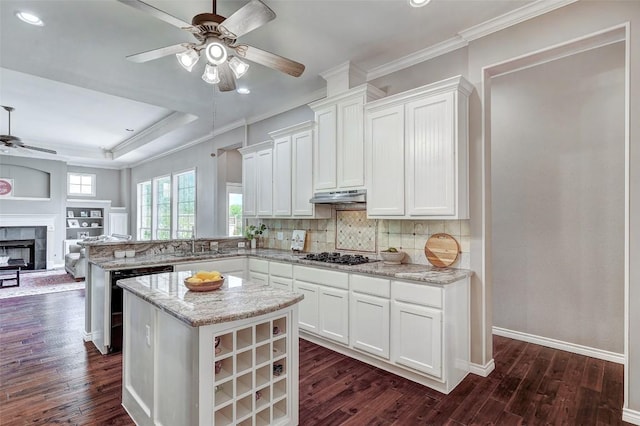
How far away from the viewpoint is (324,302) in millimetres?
3436

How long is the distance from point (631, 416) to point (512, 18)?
306 cm

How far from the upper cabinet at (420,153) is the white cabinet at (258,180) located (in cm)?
178

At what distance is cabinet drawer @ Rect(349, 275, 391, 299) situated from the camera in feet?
9.53

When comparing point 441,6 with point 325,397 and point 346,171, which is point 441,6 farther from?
point 325,397

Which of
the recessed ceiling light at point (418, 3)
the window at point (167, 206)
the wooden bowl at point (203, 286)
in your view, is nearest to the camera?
the wooden bowl at point (203, 286)

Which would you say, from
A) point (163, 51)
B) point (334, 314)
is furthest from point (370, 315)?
point (163, 51)

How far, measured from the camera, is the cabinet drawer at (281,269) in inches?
151

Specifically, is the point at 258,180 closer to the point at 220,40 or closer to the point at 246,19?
the point at 220,40

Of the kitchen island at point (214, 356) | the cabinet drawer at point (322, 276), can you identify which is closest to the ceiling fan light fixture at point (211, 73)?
the kitchen island at point (214, 356)

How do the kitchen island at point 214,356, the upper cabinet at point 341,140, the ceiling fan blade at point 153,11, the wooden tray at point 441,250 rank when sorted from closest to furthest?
the kitchen island at point 214,356 < the ceiling fan blade at point 153,11 < the wooden tray at point 441,250 < the upper cabinet at point 341,140

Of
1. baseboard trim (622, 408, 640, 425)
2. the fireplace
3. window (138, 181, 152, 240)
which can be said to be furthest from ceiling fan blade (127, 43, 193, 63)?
the fireplace

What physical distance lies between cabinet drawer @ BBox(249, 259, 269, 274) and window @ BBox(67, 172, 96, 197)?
851 cm

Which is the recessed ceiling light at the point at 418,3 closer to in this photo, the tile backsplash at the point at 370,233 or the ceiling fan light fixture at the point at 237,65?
the ceiling fan light fixture at the point at 237,65

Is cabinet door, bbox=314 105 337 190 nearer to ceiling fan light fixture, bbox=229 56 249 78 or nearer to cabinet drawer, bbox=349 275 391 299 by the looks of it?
cabinet drawer, bbox=349 275 391 299
